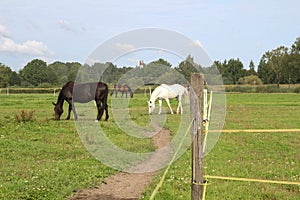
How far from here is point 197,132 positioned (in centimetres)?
460

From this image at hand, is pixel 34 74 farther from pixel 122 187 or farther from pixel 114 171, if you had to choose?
pixel 122 187

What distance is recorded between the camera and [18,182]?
691cm

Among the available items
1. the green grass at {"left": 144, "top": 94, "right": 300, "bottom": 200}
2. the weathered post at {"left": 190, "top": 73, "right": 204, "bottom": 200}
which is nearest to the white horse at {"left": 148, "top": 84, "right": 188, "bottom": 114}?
the green grass at {"left": 144, "top": 94, "right": 300, "bottom": 200}

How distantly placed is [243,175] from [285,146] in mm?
4475

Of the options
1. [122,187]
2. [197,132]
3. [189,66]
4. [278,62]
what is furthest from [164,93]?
[278,62]

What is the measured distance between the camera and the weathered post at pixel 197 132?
4582mm

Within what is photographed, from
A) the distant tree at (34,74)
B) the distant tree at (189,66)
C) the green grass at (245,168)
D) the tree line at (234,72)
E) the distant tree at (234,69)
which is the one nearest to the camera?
the green grass at (245,168)

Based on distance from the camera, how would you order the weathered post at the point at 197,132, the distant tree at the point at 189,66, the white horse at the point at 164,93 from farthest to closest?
the white horse at the point at 164,93
the distant tree at the point at 189,66
the weathered post at the point at 197,132

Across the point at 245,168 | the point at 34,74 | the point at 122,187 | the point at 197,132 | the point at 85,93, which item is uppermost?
the point at 34,74

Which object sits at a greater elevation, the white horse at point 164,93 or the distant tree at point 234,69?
the distant tree at point 234,69

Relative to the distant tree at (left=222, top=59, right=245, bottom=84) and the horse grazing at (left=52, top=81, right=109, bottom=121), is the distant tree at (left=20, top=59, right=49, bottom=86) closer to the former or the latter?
the distant tree at (left=222, top=59, right=245, bottom=84)

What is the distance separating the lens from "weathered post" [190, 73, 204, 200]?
4.58 m

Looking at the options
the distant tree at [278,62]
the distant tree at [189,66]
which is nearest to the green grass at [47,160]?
the distant tree at [189,66]

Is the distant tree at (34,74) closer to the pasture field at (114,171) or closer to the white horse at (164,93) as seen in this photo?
the white horse at (164,93)
